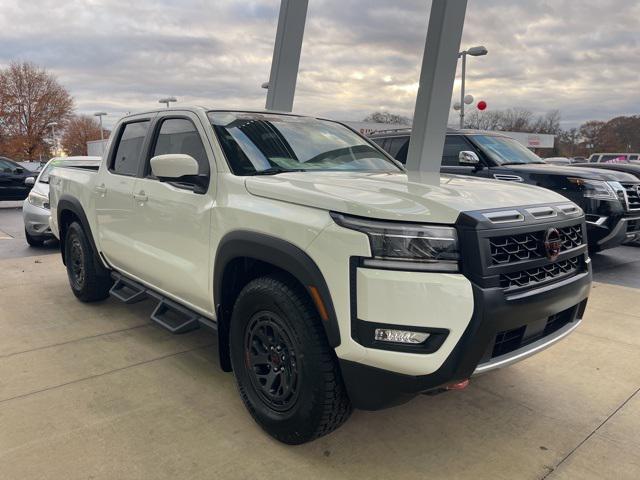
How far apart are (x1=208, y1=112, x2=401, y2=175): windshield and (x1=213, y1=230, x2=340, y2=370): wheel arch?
54cm

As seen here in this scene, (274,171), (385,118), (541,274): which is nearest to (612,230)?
(541,274)

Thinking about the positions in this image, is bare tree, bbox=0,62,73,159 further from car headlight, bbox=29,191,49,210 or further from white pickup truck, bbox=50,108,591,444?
white pickup truck, bbox=50,108,591,444

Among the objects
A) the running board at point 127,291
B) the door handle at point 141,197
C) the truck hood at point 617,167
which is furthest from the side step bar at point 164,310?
the truck hood at point 617,167

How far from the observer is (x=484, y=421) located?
306 cm

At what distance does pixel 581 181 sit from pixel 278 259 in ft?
18.7

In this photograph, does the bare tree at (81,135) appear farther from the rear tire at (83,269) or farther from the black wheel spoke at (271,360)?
the black wheel spoke at (271,360)

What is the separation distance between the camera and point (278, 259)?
2.60m

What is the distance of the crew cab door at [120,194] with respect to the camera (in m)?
4.16

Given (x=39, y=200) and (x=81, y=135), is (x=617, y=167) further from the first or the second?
(x=81, y=135)

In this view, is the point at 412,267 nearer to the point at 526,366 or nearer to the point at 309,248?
the point at 309,248

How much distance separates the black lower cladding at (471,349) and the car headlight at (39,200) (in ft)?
26.4

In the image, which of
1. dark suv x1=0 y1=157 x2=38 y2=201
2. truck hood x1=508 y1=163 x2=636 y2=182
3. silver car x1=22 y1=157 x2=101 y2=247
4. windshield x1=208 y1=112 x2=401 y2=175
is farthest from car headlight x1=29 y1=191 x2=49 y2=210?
truck hood x1=508 y1=163 x2=636 y2=182

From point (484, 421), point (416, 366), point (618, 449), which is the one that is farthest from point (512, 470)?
point (416, 366)

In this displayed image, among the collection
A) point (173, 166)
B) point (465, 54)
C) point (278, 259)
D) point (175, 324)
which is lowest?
point (175, 324)
